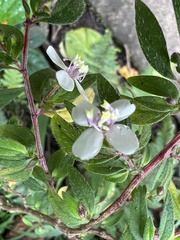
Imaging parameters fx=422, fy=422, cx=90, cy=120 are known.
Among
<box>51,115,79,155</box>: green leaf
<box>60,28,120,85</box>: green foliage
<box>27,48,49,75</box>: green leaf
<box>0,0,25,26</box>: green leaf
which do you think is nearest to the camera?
<box>51,115,79,155</box>: green leaf

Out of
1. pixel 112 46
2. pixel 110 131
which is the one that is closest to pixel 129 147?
pixel 110 131

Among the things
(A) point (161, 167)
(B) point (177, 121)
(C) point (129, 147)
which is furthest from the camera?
(B) point (177, 121)

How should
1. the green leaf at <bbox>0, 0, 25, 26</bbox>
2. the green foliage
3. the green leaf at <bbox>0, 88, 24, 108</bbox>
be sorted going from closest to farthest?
the green leaf at <bbox>0, 88, 24, 108</bbox> < the green leaf at <bbox>0, 0, 25, 26</bbox> < the green foliage

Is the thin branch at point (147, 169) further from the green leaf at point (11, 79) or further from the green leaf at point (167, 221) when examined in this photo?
the green leaf at point (11, 79)

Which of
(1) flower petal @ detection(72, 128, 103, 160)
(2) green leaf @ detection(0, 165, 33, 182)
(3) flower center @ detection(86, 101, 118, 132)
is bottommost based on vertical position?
(2) green leaf @ detection(0, 165, 33, 182)

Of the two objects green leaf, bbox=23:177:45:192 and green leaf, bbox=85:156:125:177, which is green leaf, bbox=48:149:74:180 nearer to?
green leaf, bbox=23:177:45:192

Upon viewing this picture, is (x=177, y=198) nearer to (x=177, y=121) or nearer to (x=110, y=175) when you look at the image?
(x=110, y=175)

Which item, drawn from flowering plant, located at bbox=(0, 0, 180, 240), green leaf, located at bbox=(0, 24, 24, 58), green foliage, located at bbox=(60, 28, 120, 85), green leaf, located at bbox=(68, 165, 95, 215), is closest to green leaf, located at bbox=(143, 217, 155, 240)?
flowering plant, located at bbox=(0, 0, 180, 240)

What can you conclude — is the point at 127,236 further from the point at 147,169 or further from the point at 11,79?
the point at 11,79
